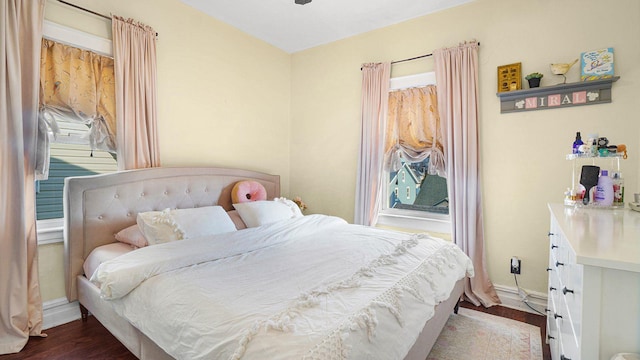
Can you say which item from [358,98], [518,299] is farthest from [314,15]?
[518,299]

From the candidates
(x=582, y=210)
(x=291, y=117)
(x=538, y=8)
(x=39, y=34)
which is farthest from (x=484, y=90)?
(x=39, y=34)

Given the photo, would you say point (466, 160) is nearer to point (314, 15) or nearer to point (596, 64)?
point (596, 64)

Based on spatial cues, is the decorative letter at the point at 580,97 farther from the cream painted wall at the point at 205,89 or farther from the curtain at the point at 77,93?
the curtain at the point at 77,93

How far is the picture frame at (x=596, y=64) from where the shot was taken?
223 cm

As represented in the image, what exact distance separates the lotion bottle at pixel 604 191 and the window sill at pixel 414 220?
50.8 inches

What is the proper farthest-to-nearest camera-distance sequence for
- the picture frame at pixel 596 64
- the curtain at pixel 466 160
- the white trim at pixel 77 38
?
the curtain at pixel 466 160, the picture frame at pixel 596 64, the white trim at pixel 77 38

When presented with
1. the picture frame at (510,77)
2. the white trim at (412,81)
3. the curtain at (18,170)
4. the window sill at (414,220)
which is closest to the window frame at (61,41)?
the curtain at (18,170)

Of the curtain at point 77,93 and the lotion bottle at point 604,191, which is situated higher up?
the curtain at point 77,93

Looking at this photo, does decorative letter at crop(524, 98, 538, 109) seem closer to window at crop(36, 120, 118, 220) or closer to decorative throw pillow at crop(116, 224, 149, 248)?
decorative throw pillow at crop(116, 224, 149, 248)

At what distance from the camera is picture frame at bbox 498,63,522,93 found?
2.57 metres

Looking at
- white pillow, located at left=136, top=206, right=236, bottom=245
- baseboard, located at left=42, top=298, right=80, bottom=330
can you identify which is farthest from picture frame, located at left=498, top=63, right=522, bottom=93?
baseboard, located at left=42, top=298, right=80, bottom=330

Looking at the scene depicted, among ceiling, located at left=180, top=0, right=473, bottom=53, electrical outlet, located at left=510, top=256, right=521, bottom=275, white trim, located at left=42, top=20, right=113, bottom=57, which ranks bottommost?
electrical outlet, located at left=510, top=256, right=521, bottom=275

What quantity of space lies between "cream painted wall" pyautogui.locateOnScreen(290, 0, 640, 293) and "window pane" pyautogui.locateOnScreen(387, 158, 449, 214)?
19.0 inches

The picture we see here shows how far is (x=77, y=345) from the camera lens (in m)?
1.99
